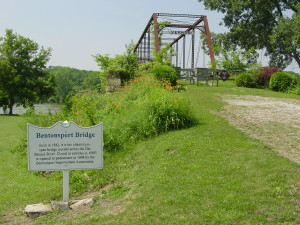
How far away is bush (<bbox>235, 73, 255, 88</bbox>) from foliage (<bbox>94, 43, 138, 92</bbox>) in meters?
Answer: 5.94

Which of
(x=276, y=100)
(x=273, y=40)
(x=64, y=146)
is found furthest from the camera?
(x=273, y=40)

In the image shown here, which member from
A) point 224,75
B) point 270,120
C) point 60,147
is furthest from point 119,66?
point 60,147

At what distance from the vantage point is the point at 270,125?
9.69 m

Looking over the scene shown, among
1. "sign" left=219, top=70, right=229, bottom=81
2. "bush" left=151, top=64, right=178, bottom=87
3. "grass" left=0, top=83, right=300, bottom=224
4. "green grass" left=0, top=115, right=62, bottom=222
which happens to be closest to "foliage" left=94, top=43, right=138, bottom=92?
"bush" left=151, top=64, right=178, bottom=87

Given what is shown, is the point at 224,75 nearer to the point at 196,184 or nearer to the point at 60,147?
the point at 196,184

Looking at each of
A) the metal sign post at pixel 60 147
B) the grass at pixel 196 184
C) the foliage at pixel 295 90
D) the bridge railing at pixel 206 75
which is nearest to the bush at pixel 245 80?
the bridge railing at pixel 206 75

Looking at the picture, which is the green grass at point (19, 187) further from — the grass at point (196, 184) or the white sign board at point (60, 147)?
the white sign board at point (60, 147)

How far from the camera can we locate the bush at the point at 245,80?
20984 millimetres

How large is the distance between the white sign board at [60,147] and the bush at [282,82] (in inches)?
640

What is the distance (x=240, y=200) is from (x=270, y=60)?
2987 centimetres

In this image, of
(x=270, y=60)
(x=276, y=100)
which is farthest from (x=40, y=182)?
(x=270, y=60)

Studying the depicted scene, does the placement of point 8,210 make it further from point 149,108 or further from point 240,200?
point 149,108

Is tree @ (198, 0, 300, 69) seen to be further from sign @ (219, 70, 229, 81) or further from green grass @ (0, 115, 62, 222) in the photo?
green grass @ (0, 115, 62, 222)

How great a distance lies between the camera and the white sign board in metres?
5.61
